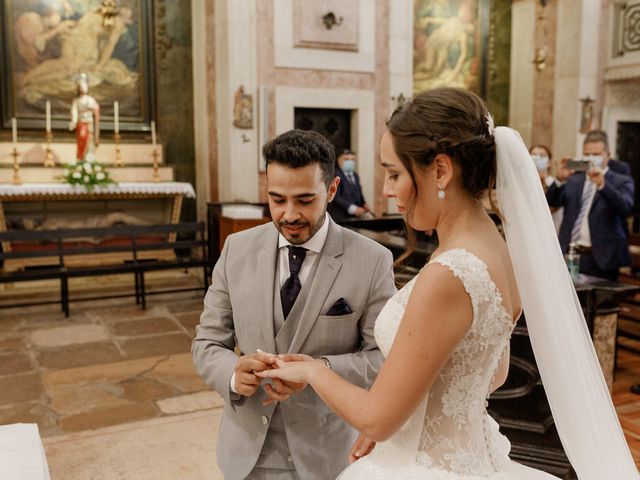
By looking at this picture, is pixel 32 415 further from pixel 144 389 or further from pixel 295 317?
pixel 295 317

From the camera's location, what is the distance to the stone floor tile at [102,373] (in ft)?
16.7

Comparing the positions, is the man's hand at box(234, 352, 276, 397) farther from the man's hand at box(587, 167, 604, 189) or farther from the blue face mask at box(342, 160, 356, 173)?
the blue face mask at box(342, 160, 356, 173)

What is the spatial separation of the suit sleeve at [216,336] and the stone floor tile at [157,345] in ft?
12.7

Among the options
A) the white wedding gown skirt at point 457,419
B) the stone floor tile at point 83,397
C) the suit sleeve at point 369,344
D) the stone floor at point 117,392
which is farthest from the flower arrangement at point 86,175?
the white wedding gown skirt at point 457,419

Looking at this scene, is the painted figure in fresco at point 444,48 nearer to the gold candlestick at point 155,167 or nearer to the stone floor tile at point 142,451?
the gold candlestick at point 155,167

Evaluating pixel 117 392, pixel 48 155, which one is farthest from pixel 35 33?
pixel 117 392

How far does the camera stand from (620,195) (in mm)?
5504

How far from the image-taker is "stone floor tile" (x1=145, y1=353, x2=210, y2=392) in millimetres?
4977

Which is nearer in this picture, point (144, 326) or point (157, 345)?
point (157, 345)

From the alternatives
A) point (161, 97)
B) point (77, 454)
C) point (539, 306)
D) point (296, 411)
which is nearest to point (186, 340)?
point (77, 454)

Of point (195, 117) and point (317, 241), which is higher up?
point (195, 117)

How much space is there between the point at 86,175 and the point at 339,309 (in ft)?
25.5

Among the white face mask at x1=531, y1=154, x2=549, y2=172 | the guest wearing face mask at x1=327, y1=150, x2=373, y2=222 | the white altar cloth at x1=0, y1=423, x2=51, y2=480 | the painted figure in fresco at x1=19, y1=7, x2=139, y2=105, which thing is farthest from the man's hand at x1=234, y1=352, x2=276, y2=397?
the painted figure in fresco at x1=19, y1=7, x2=139, y2=105

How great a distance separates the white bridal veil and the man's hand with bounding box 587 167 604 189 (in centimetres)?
403
